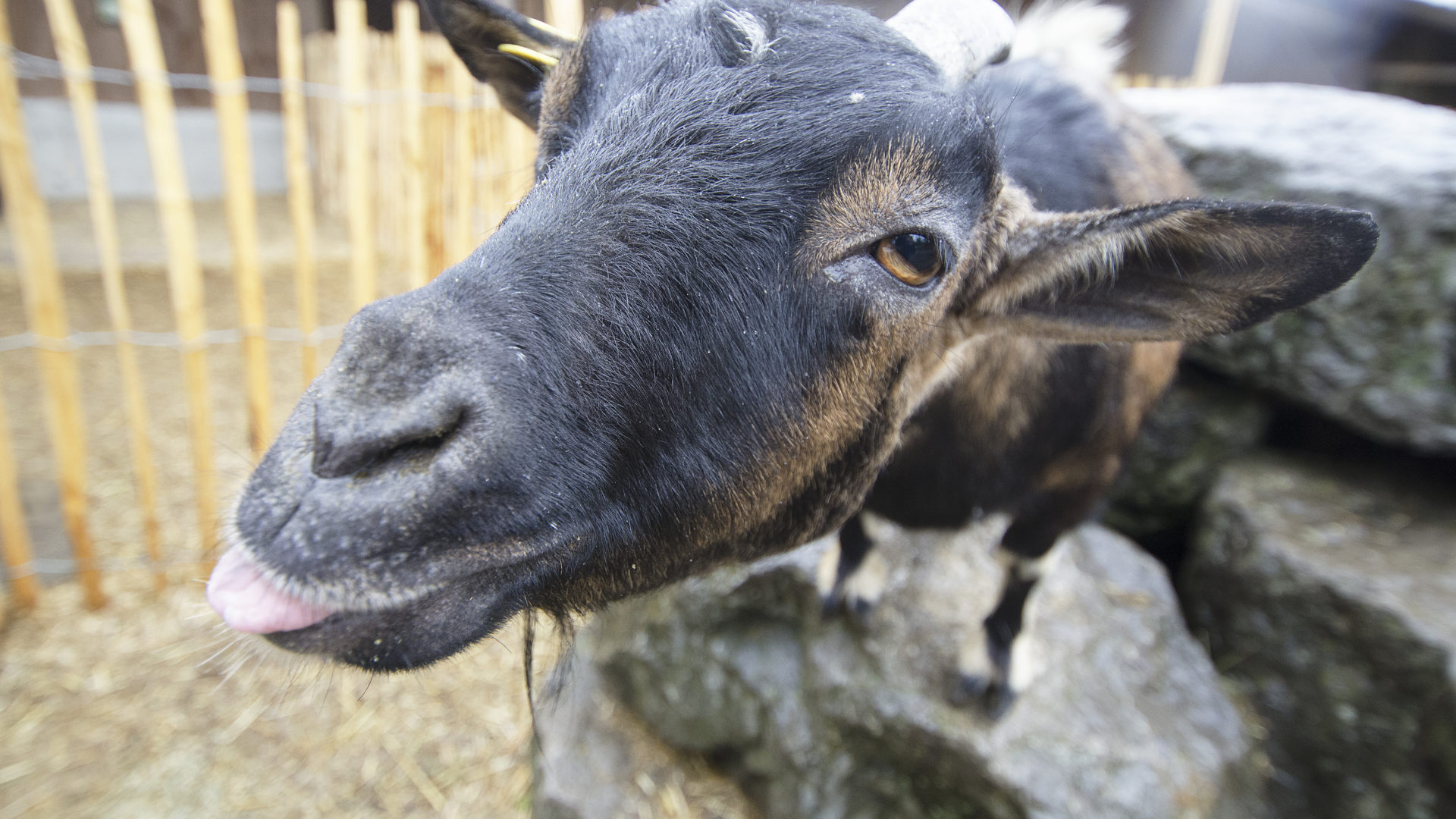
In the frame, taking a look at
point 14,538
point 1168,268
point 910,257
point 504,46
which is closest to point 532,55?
point 504,46

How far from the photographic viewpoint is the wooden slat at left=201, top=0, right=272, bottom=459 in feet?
12.8

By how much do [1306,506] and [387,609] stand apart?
5.24 metres

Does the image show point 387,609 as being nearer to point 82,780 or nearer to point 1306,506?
point 82,780

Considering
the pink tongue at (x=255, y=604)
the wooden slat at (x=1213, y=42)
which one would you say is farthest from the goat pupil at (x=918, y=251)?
the wooden slat at (x=1213, y=42)

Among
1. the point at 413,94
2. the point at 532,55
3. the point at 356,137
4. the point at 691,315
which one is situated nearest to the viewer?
the point at 691,315

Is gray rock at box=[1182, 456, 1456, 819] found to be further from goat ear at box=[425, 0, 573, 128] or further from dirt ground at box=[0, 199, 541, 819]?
goat ear at box=[425, 0, 573, 128]

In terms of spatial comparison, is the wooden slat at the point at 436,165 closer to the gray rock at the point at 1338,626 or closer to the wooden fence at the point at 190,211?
the wooden fence at the point at 190,211

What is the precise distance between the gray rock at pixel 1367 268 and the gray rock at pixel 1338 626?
52cm

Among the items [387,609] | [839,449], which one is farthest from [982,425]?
[387,609]

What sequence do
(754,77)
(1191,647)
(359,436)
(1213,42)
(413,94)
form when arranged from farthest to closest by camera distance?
(1213,42), (413,94), (1191,647), (754,77), (359,436)

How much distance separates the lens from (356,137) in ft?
14.8

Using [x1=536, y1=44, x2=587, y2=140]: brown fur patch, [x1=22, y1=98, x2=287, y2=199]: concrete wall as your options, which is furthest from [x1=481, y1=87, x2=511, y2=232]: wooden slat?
[x1=22, y1=98, x2=287, y2=199]: concrete wall

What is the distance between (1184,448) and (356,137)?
5.99m

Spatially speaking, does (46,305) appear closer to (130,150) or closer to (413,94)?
(413,94)
